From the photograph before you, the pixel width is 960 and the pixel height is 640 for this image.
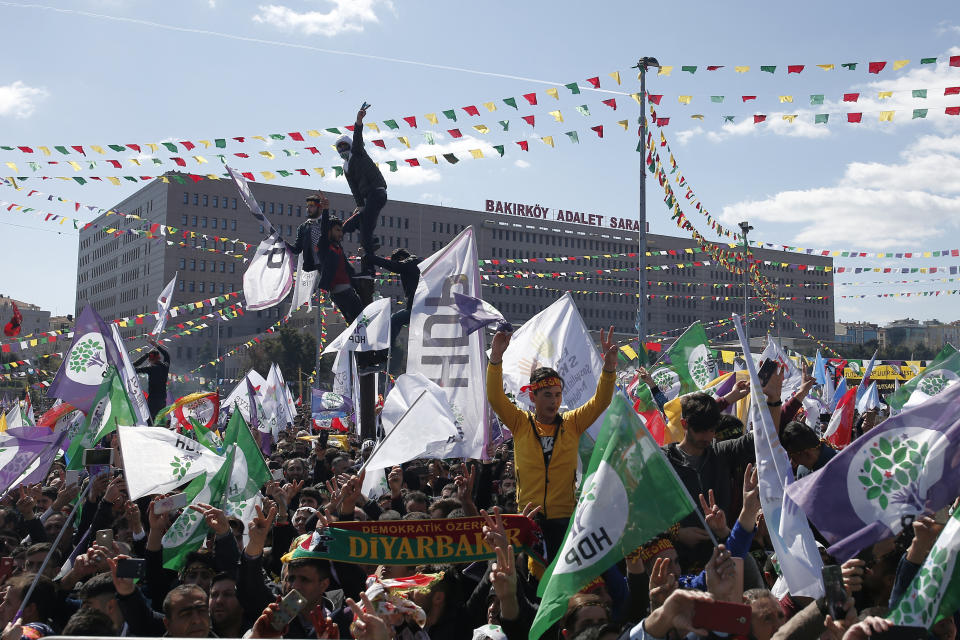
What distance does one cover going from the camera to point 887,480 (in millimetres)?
4004

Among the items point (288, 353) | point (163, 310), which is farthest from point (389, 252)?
point (163, 310)

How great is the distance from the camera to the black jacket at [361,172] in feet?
43.5

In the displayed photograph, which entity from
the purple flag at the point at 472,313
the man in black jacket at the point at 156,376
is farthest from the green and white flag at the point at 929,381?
the man in black jacket at the point at 156,376

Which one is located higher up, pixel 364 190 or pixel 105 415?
pixel 364 190

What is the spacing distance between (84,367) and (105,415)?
233 centimetres

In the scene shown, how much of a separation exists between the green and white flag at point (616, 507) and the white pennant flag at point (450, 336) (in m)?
4.74

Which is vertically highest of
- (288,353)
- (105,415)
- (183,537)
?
(288,353)

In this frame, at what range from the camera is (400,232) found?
114375 mm

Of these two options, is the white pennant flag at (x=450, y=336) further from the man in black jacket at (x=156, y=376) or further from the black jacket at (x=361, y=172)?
the man in black jacket at (x=156, y=376)

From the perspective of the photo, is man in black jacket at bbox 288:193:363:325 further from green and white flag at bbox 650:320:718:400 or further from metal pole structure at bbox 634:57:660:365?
metal pole structure at bbox 634:57:660:365

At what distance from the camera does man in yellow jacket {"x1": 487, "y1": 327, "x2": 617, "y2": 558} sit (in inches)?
211

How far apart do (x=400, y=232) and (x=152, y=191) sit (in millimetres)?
30575

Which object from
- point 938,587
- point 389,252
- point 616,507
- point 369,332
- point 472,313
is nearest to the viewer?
point 938,587

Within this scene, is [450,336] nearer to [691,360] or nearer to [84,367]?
[691,360]
